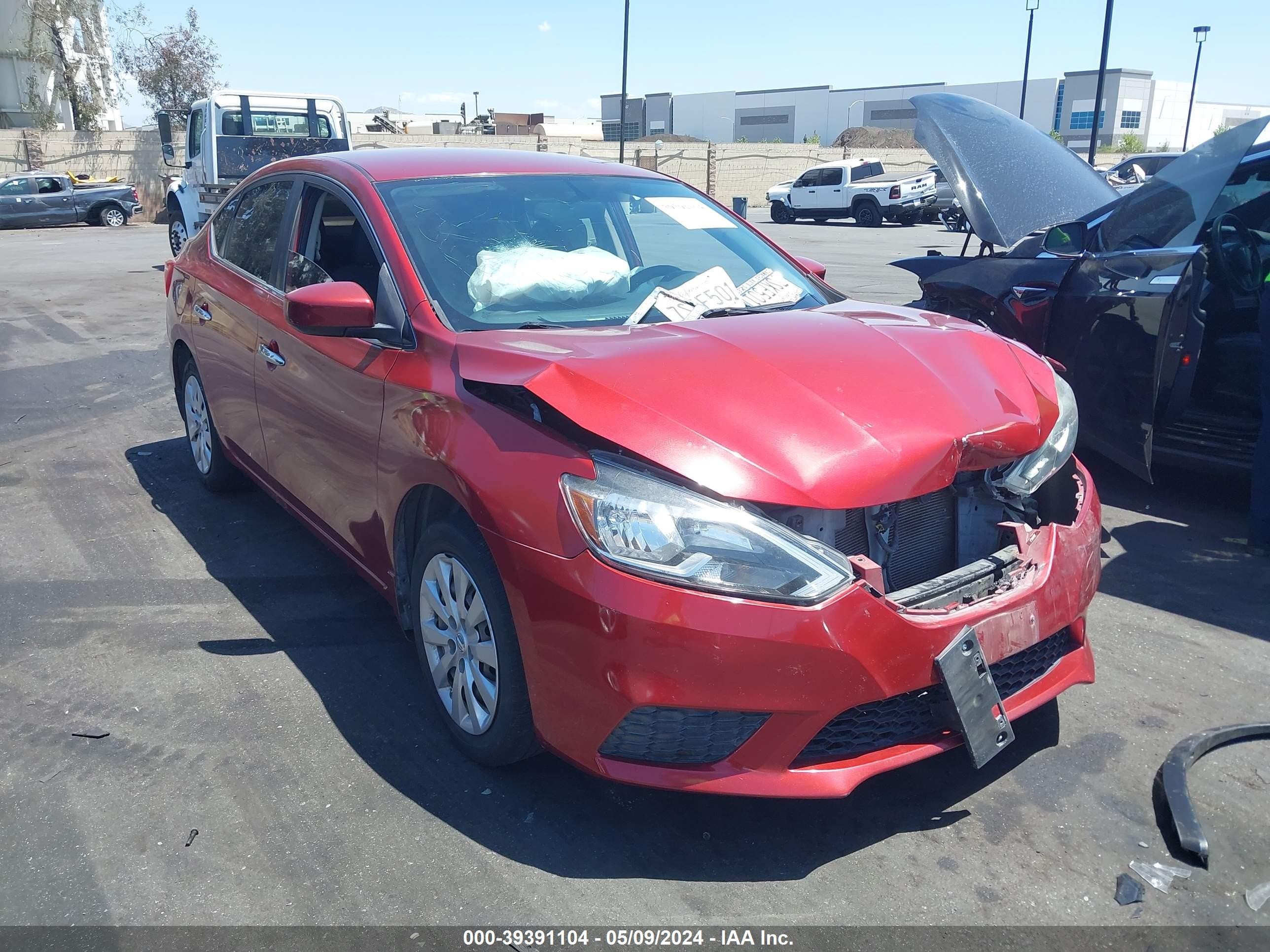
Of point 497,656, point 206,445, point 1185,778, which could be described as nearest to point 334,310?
point 497,656

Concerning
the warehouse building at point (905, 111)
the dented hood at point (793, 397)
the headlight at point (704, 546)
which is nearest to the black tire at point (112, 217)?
the dented hood at point (793, 397)

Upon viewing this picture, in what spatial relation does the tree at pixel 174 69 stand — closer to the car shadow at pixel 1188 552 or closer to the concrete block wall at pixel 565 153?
the concrete block wall at pixel 565 153

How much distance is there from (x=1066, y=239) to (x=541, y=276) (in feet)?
11.6

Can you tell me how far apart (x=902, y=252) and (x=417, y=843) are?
19.3 metres

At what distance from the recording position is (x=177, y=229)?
16.8 m

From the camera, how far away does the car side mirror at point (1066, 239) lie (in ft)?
18.2

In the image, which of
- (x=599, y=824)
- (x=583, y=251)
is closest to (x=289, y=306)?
(x=583, y=251)

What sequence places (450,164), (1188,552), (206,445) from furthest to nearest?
(206,445) → (1188,552) → (450,164)

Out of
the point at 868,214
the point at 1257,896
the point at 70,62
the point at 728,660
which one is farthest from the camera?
the point at 70,62

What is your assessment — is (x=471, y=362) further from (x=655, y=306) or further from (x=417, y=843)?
(x=417, y=843)

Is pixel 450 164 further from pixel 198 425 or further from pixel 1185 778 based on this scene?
pixel 1185 778

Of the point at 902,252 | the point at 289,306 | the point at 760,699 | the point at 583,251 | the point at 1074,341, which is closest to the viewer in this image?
the point at 760,699

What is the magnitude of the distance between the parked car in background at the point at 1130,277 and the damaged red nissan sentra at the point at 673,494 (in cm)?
179

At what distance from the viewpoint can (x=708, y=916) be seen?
240 cm
